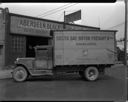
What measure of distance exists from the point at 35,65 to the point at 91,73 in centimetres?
351

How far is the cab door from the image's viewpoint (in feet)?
41.3

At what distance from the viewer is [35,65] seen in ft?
41.1

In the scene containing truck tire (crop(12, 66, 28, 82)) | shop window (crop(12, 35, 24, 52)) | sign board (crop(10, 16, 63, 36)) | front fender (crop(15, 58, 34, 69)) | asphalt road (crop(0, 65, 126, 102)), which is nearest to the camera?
asphalt road (crop(0, 65, 126, 102))

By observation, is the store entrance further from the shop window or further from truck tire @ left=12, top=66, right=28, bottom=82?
truck tire @ left=12, top=66, right=28, bottom=82

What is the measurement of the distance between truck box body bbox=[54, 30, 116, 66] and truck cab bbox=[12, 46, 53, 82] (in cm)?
55

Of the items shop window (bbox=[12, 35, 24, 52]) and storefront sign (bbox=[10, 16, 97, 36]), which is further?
shop window (bbox=[12, 35, 24, 52])

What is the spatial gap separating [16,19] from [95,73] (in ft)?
35.2

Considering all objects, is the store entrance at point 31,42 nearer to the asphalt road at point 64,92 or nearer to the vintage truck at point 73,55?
the vintage truck at point 73,55

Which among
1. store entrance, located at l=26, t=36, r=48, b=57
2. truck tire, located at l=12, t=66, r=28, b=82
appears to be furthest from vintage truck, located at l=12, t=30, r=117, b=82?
store entrance, located at l=26, t=36, r=48, b=57

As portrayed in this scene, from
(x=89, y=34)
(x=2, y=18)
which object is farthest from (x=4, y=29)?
(x=89, y=34)

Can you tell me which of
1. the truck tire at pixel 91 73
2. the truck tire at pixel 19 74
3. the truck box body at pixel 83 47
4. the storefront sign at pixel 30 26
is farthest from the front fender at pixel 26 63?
the storefront sign at pixel 30 26

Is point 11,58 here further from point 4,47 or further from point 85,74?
point 85,74

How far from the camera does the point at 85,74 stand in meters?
12.5

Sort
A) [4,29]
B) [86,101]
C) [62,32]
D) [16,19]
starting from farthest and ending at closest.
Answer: [16,19] → [4,29] → [62,32] → [86,101]
